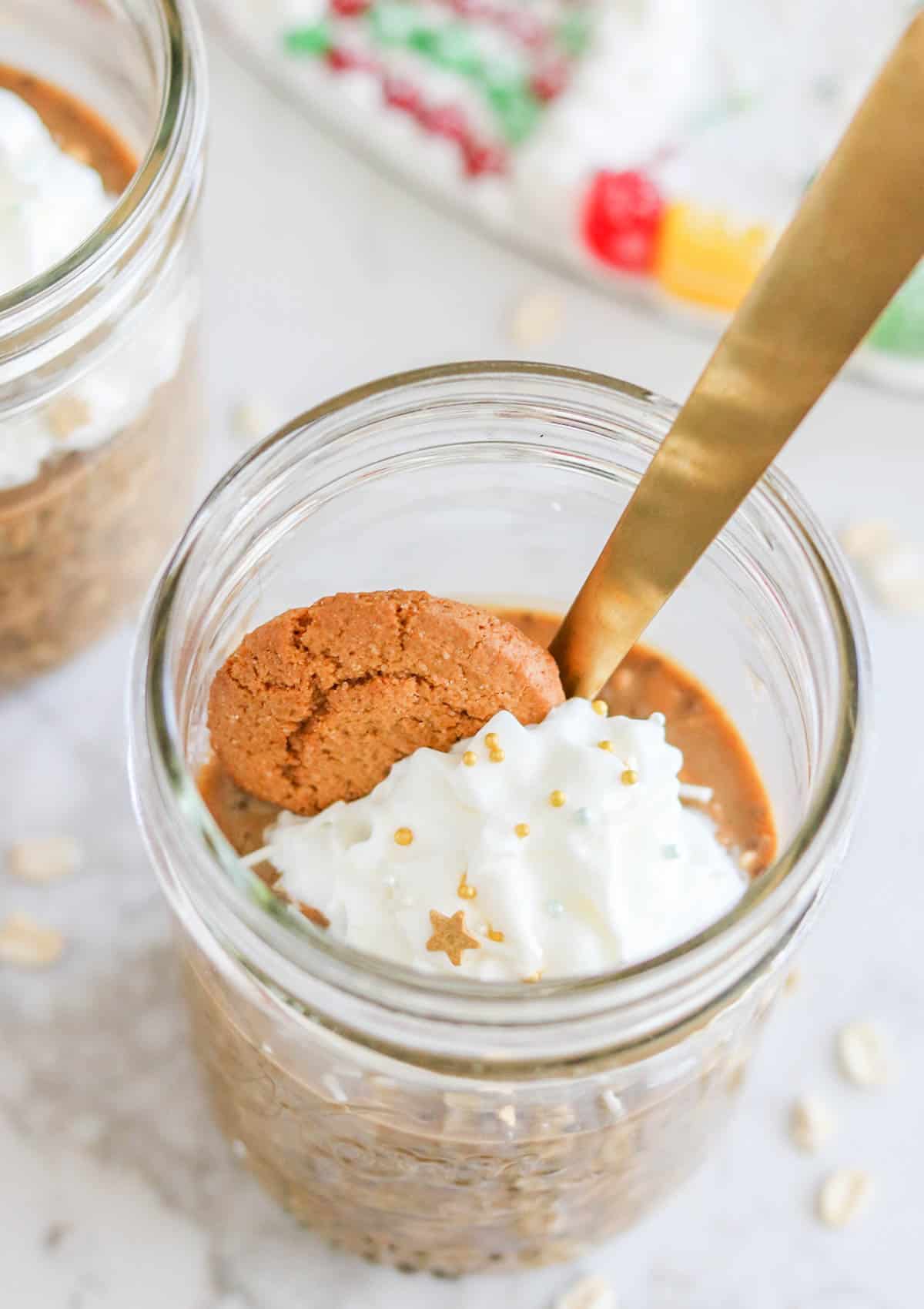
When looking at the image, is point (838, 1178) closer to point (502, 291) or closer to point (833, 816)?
point (833, 816)

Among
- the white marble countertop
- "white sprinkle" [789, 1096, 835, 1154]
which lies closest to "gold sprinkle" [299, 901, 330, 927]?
the white marble countertop

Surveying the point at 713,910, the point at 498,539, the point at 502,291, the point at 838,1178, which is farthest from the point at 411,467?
the point at 838,1178

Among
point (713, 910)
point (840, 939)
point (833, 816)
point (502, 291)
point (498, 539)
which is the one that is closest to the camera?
point (833, 816)

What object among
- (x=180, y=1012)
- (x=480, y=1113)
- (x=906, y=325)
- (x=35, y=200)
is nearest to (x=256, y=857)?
(x=480, y=1113)

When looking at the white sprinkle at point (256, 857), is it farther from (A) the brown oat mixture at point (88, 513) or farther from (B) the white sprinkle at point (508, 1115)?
(A) the brown oat mixture at point (88, 513)

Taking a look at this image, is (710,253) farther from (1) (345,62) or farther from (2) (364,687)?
(2) (364,687)

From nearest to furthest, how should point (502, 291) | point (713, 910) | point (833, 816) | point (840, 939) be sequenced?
point (833, 816) < point (713, 910) < point (840, 939) < point (502, 291)
